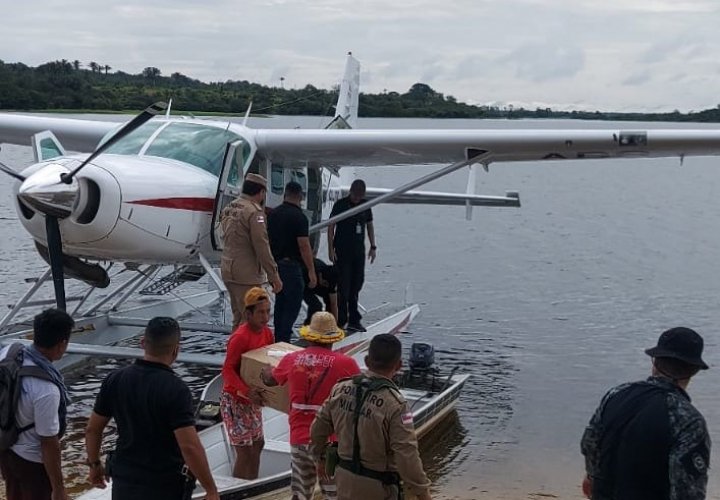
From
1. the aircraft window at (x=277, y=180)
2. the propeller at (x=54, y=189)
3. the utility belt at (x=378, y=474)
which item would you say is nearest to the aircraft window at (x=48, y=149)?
the propeller at (x=54, y=189)

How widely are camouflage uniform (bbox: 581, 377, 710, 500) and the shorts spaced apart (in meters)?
2.54

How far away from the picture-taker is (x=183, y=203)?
26.4ft

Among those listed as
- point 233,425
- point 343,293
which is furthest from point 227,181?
point 233,425

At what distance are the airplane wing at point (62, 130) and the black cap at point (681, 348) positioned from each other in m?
8.39

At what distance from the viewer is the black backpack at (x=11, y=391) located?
152 inches

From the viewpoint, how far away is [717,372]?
11.1m

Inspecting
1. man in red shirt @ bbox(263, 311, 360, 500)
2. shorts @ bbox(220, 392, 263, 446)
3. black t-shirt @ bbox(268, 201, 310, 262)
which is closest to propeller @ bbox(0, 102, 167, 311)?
black t-shirt @ bbox(268, 201, 310, 262)

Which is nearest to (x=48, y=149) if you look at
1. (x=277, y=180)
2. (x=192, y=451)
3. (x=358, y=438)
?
(x=277, y=180)

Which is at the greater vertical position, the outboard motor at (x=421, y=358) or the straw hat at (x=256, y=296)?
the straw hat at (x=256, y=296)

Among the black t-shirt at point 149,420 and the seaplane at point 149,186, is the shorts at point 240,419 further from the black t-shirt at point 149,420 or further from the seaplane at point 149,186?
the seaplane at point 149,186

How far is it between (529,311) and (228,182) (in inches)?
317

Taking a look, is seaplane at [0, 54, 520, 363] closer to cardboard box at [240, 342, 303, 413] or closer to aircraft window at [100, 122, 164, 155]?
aircraft window at [100, 122, 164, 155]

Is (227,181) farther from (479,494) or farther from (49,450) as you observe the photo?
(49,450)

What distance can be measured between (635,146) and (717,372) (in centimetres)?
341
